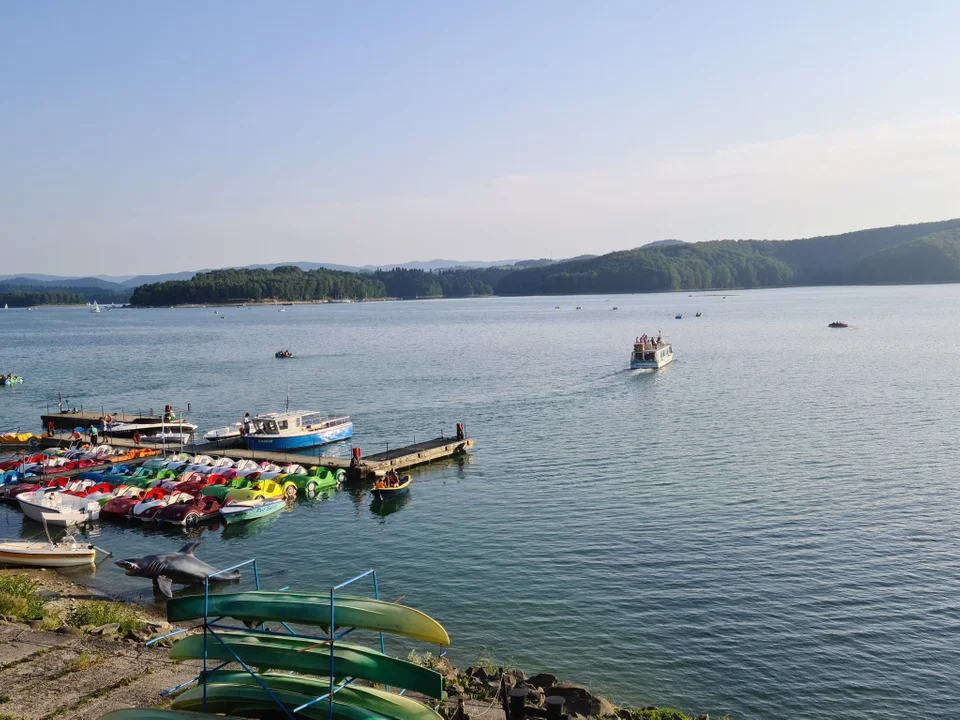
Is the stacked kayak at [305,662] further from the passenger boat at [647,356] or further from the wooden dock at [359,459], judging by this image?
the passenger boat at [647,356]

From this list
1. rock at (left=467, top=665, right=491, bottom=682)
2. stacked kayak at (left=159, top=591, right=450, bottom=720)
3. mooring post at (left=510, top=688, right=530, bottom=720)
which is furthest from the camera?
rock at (left=467, top=665, right=491, bottom=682)

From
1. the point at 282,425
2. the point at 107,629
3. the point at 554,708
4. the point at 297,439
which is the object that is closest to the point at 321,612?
the point at 554,708

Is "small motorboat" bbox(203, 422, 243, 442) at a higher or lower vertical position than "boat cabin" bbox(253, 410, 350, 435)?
lower

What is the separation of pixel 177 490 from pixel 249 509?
4.43 metres

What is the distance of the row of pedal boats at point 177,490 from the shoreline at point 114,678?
1347cm

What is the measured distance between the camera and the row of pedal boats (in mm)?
33875

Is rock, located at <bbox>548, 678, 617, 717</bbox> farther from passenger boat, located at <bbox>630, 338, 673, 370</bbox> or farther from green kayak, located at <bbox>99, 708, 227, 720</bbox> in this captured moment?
passenger boat, located at <bbox>630, 338, 673, 370</bbox>

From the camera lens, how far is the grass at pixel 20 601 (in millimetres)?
20969

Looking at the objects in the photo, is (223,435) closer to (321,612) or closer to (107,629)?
(107,629)

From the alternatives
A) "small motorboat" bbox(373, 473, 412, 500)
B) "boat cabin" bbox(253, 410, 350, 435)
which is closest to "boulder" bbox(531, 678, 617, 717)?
"small motorboat" bbox(373, 473, 412, 500)

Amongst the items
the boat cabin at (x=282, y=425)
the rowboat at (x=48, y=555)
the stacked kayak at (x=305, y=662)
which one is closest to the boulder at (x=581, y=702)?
the stacked kayak at (x=305, y=662)

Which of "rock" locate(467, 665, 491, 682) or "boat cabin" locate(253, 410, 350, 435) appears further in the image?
"boat cabin" locate(253, 410, 350, 435)

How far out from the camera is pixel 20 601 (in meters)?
21.5

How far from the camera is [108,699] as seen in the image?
599 inches
